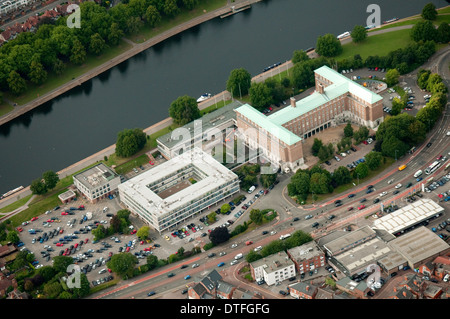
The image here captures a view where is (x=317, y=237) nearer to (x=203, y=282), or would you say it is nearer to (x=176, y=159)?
(x=203, y=282)

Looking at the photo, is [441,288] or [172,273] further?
[172,273]

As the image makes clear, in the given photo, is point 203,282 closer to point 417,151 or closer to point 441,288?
point 441,288

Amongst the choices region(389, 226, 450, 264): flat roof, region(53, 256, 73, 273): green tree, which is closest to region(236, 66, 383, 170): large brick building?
region(389, 226, 450, 264): flat roof

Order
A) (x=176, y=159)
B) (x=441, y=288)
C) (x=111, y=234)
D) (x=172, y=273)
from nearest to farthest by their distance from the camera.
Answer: (x=441, y=288) → (x=172, y=273) → (x=111, y=234) → (x=176, y=159)

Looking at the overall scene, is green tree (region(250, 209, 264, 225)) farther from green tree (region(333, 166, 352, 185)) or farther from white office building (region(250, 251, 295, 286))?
green tree (region(333, 166, 352, 185))

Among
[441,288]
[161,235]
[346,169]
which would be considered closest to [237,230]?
[161,235]

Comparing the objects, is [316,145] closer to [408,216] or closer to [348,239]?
[408,216]

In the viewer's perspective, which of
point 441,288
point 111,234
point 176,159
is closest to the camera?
point 441,288
